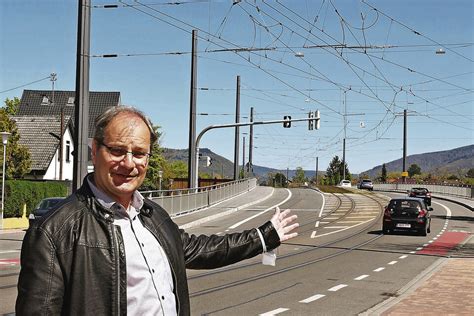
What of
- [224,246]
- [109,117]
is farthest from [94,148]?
[224,246]

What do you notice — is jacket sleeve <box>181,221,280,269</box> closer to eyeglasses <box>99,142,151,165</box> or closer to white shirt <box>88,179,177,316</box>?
white shirt <box>88,179,177,316</box>

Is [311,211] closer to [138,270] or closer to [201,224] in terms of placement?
[201,224]

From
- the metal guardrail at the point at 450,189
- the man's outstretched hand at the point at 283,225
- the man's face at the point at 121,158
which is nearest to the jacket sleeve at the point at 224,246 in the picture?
the man's outstretched hand at the point at 283,225

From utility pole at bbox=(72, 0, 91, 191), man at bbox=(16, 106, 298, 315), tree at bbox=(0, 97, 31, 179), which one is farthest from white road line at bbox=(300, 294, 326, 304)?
tree at bbox=(0, 97, 31, 179)

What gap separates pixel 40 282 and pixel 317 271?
1297cm

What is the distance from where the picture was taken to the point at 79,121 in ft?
48.2

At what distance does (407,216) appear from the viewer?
26.9m

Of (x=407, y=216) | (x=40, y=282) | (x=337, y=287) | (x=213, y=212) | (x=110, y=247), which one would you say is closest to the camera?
(x=40, y=282)

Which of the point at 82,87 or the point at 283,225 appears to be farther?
the point at 82,87

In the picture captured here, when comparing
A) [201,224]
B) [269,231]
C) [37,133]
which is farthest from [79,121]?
[37,133]

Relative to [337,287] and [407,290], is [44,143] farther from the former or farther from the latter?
[407,290]

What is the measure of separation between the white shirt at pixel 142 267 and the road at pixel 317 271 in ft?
22.6

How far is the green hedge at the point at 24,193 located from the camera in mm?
33156

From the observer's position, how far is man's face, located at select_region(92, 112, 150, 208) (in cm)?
273
